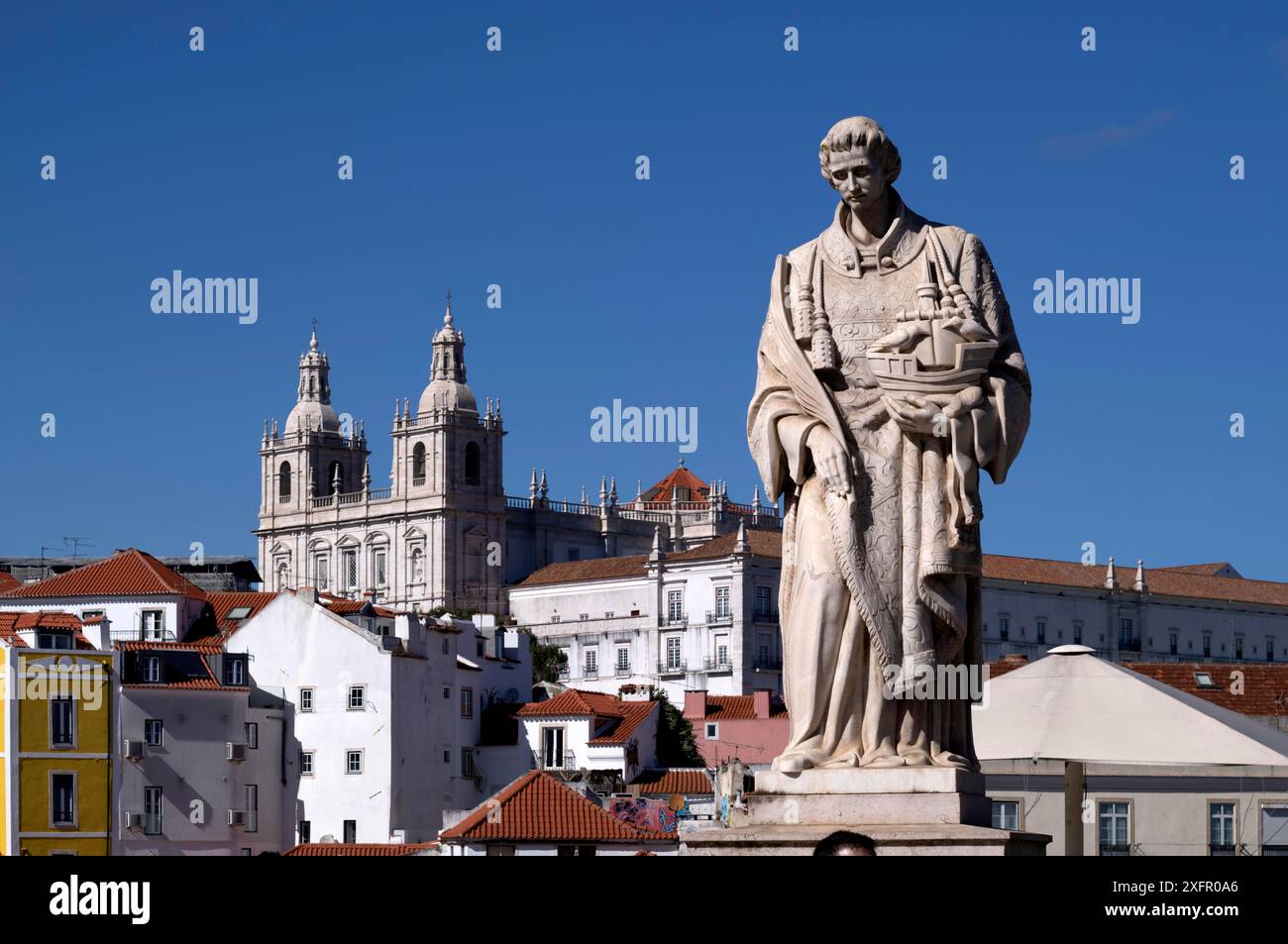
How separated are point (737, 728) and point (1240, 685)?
189ft

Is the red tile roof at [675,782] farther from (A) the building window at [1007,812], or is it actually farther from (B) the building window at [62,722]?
(A) the building window at [1007,812]

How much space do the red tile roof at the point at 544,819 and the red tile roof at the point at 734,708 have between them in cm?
4849

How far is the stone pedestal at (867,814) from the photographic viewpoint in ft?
31.7

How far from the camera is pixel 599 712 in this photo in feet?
293

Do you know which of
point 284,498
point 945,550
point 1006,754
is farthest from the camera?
point 284,498

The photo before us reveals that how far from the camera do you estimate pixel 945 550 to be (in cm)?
1032

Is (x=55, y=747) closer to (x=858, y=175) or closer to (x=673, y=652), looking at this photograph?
(x=858, y=175)

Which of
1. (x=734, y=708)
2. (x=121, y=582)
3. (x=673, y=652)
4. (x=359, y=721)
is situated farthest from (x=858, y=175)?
(x=673, y=652)

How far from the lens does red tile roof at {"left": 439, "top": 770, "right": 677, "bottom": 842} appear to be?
54281 millimetres

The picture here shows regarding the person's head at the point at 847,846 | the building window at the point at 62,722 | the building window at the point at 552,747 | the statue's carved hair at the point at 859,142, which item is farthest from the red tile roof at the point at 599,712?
the person's head at the point at 847,846

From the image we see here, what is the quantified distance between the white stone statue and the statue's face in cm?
1
